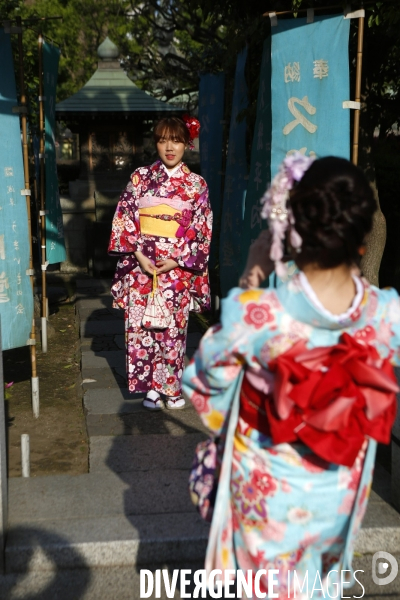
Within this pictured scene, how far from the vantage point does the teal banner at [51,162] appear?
22.1 ft

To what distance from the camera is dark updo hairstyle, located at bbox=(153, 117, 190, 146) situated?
4.82 meters

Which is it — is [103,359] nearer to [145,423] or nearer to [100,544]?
[145,423]

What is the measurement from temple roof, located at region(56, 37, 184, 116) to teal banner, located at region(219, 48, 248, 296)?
775cm

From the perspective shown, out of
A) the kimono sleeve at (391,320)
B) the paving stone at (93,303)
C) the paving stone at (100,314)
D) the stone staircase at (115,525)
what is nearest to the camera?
the kimono sleeve at (391,320)

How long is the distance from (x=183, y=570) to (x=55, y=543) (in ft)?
1.95

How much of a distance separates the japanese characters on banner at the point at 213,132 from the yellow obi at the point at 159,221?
3.08 m

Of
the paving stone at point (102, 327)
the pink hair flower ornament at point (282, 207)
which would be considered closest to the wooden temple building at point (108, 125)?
the paving stone at point (102, 327)

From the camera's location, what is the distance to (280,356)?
6.61ft

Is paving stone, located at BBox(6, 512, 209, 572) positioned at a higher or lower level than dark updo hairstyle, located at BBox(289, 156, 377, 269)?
lower

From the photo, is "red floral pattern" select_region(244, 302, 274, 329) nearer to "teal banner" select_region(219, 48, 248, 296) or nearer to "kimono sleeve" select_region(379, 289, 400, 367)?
"kimono sleeve" select_region(379, 289, 400, 367)

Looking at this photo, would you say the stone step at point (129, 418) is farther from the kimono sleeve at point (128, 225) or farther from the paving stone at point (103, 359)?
the kimono sleeve at point (128, 225)

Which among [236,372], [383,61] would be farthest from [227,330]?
[383,61]

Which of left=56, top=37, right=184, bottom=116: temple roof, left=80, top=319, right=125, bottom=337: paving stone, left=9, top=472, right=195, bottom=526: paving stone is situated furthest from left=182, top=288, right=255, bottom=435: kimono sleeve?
left=56, top=37, right=184, bottom=116: temple roof

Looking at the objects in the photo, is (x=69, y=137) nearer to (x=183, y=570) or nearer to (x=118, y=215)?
(x=118, y=215)
